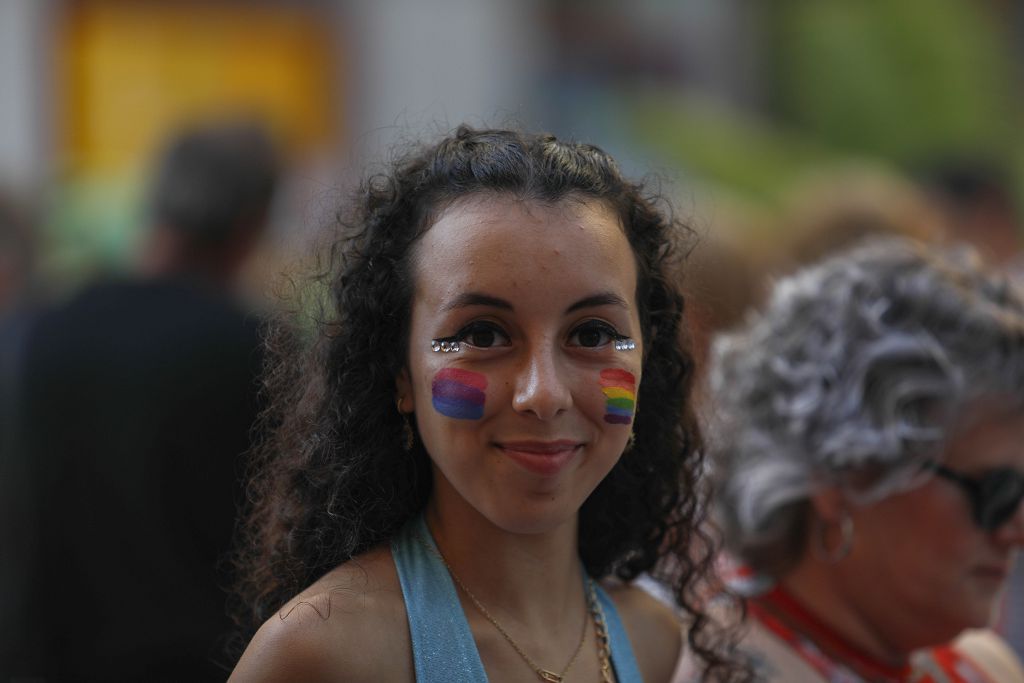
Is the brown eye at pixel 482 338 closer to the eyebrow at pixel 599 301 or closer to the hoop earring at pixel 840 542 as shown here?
the eyebrow at pixel 599 301

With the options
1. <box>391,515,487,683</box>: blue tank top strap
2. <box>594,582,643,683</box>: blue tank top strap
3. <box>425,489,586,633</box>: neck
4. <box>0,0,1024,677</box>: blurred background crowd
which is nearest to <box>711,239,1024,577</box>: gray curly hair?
<box>0,0,1024,677</box>: blurred background crowd

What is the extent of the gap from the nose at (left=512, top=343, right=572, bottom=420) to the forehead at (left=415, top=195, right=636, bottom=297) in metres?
0.09

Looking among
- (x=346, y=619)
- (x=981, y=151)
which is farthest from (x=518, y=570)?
(x=981, y=151)

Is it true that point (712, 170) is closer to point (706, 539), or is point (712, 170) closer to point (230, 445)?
point (230, 445)

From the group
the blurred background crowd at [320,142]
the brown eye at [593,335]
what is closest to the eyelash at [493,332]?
the brown eye at [593,335]

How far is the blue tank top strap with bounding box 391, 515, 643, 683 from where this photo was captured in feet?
6.08

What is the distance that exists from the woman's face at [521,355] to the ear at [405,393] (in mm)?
38

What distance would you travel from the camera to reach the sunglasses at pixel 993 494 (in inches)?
105

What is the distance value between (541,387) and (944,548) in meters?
1.28

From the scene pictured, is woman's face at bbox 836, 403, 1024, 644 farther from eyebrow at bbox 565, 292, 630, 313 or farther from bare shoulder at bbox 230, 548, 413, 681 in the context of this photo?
bare shoulder at bbox 230, 548, 413, 681

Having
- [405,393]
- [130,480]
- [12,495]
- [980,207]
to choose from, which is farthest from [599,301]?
[980,207]

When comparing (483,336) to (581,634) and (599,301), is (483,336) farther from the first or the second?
(581,634)

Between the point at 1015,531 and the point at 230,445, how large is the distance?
199 centimetres

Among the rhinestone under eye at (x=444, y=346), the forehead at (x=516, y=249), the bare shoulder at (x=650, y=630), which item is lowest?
the bare shoulder at (x=650, y=630)
